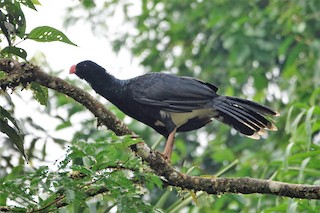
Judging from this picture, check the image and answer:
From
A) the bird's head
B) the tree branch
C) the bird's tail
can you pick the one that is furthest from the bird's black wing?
the tree branch

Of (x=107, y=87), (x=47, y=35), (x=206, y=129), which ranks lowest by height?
(x=47, y=35)

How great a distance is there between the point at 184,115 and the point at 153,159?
1.24 metres

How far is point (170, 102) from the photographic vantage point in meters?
4.73

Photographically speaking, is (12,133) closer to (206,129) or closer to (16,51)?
(16,51)

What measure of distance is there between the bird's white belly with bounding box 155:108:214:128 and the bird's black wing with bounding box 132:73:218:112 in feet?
0.23

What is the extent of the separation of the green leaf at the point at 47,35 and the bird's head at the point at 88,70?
1.17 metres

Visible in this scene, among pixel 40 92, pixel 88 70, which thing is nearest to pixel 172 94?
pixel 88 70

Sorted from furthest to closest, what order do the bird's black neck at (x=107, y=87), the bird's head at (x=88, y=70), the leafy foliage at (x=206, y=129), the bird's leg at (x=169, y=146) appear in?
the bird's black neck at (x=107, y=87)
the bird's head at (x=88, y=70)
the bird's leg at (x=169, y=146)
the leafy foliage at (x=206, y=129)

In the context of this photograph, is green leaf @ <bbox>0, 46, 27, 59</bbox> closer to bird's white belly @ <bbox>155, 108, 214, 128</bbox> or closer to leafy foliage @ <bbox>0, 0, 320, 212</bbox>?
leafy foliage @ <bbox>0, 0, 320, 212</bbox>

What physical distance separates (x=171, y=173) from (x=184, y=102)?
1128 millimetres

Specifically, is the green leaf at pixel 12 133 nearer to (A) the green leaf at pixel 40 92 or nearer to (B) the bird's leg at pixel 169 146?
(A) the green leaf at pixel 40 92

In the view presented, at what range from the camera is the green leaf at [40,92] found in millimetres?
3505

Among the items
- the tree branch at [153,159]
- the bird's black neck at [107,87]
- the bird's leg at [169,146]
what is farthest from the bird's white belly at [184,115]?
the tree branch at [153,159]

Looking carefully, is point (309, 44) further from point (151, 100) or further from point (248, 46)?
point (151, 100)
